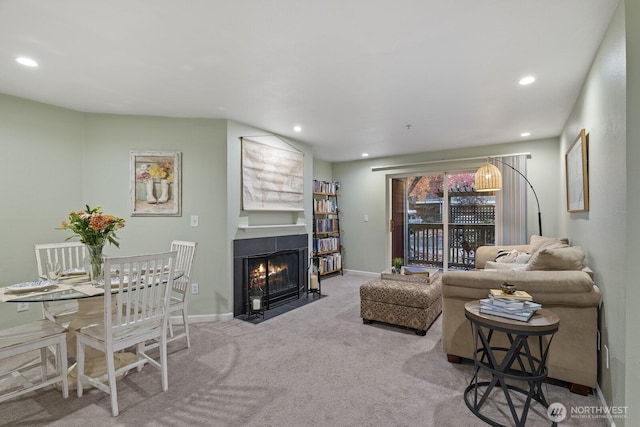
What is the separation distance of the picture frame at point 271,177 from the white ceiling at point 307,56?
21.3 inches

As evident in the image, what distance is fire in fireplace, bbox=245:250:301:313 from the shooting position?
391cm

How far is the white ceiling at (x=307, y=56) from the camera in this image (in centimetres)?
173

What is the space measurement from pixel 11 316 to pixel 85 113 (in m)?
2.19

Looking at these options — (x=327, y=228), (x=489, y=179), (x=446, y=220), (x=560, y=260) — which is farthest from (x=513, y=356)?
(x=327, y=228)

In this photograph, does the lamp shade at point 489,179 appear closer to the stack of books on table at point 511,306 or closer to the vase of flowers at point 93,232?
the stack of books on table at point 511,306

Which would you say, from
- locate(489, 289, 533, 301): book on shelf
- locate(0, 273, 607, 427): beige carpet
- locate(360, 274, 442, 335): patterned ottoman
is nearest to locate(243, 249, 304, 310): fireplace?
locate(0, 273, 607, 427): beige carpet

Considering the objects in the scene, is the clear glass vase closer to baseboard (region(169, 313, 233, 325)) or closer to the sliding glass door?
baseboard (region(169, 313, 233, 325))

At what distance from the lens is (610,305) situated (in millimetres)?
1814

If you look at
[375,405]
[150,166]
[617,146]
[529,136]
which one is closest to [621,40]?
[617,146]

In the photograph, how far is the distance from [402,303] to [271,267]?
1.83m

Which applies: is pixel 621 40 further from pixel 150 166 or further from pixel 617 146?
pixel 150 166

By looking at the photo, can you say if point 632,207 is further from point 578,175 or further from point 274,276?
point 274,276

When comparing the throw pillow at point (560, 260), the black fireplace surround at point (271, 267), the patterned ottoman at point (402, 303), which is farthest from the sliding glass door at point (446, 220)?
the throw pillow at point (560, 260)

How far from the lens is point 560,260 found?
231cm
